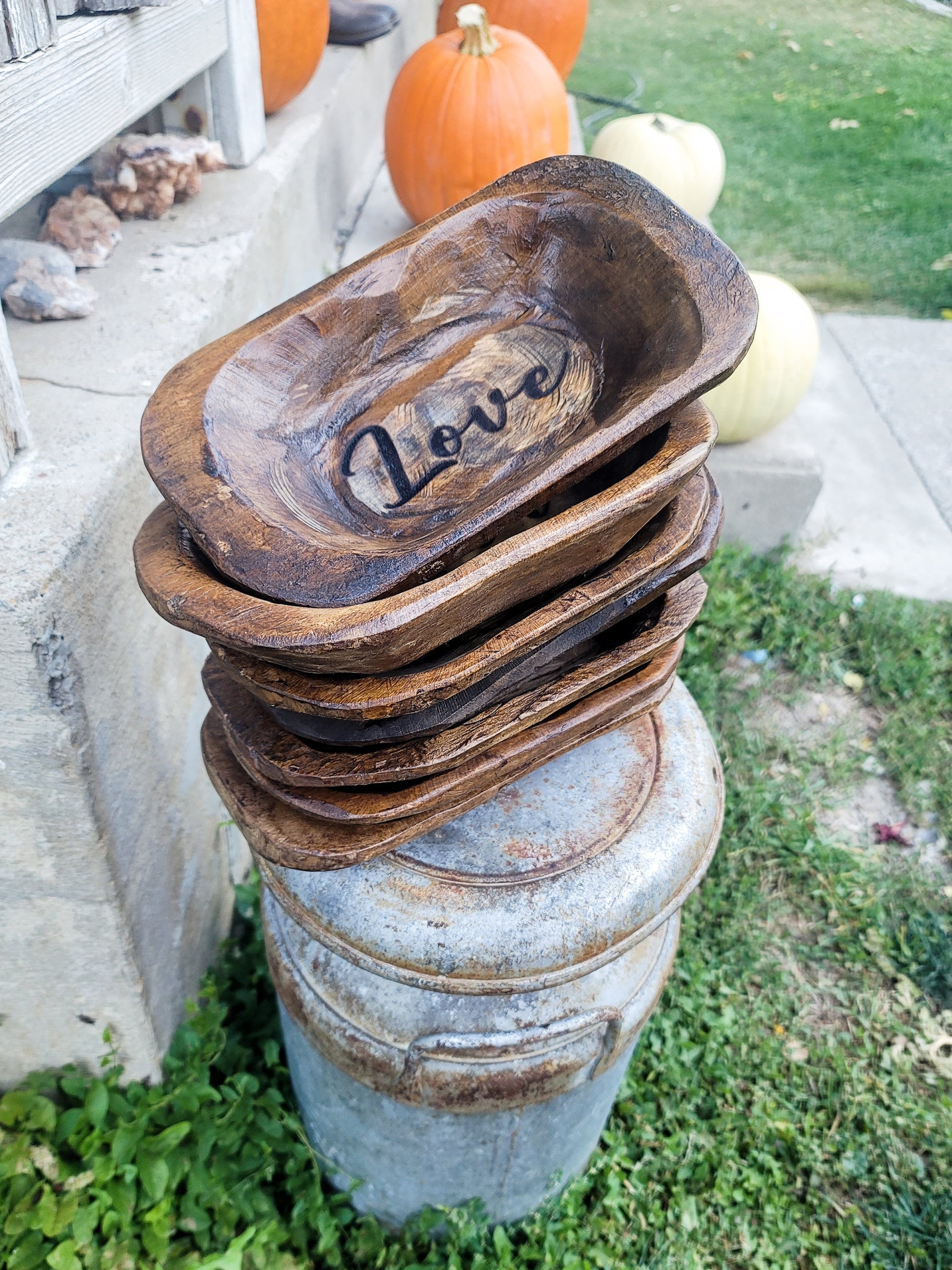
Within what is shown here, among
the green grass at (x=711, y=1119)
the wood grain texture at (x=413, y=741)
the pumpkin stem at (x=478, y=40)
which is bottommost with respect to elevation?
the green grass at (x=711, y=1119)

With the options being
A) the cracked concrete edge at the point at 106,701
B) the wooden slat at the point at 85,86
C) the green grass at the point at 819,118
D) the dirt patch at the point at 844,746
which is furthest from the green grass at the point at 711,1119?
the green grass at the point at 819,118

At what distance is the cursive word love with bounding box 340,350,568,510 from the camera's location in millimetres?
1050

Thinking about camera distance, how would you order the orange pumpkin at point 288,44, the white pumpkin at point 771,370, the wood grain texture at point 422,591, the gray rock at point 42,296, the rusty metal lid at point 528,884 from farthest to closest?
the white pumpkin at point 771,370 → the orange pumpkin at point 288,44 → the gray rock at point 42,296 → the rusty metal lid at point 528,884 → the wood grain texture at point 422,591

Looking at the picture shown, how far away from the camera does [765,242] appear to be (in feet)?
17.7

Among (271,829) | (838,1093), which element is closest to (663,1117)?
(838,1093)

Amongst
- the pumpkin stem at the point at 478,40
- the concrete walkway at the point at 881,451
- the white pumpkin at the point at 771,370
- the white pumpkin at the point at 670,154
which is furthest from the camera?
the white pumpkin at the point at 670,154

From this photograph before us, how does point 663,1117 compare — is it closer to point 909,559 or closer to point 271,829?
point 271,829

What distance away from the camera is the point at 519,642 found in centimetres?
90

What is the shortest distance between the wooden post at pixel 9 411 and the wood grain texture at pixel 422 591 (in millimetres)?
487

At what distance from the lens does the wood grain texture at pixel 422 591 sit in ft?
2.63

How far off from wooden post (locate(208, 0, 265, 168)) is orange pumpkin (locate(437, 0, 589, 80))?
2035mm

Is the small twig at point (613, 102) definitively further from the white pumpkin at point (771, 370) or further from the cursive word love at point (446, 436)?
the cursive word love at point (446, 436)

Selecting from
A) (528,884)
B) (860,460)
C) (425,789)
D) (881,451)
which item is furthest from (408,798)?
(881,451)

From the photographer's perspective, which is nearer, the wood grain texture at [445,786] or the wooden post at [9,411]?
the wood grain texture at [445,786]
